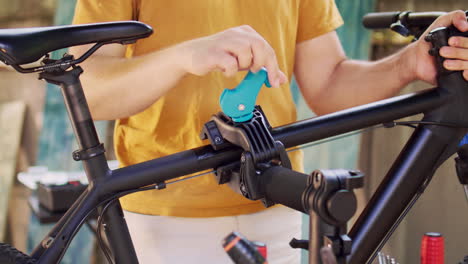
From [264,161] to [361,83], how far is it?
1.32 feet

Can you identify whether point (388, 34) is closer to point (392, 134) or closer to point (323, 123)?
point (392, 134)

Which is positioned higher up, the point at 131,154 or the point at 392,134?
the point at 131,154

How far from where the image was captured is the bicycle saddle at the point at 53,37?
49cm

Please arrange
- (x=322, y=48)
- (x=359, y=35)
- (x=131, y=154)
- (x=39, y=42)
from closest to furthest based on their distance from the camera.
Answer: (x=39, y=42), (x=131, y=154), (x=322, y=48), (x=359, y=35)

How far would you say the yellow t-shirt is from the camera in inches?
30.3

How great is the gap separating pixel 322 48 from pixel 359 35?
101 cm

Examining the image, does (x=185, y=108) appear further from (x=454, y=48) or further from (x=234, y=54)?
(x=454, y=48)

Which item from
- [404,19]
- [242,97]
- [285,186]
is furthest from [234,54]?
[404,19]

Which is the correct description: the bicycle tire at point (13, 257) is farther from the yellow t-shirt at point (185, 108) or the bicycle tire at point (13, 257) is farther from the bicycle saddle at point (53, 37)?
the yellow t-shirt at point (185, 108)

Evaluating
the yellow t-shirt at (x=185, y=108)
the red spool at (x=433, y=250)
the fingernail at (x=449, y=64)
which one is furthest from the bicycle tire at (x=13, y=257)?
the fingernail at (x=449, y=64)

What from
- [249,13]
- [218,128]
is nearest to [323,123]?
[218,128]

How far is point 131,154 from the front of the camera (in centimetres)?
80

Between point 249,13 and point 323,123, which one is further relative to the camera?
point 249,13

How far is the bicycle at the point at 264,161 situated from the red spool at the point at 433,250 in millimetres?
47
